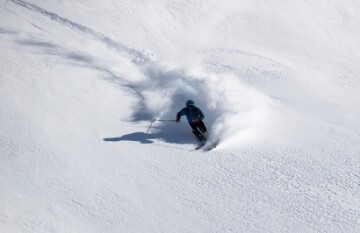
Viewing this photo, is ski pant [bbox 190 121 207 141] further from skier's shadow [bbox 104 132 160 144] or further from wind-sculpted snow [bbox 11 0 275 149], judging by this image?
skier's shadow [bbox 104 132 160 144]

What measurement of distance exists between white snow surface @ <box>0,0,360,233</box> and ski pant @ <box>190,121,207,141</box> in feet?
1.09

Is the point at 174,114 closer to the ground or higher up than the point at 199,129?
closer to the ground

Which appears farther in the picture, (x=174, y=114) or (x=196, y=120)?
(x=174, y=114)

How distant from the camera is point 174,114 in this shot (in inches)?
494

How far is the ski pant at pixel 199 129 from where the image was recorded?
11.1 meters

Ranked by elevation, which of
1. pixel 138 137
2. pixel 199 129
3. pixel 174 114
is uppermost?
pixel 199 129

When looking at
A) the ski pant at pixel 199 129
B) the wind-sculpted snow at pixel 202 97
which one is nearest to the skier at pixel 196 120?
the ski pant at pixel 199 129

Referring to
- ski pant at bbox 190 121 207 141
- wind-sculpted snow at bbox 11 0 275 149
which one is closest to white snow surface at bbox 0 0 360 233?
wind-sculpted snow at bbox 11 0 275 149

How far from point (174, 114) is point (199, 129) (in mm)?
1636

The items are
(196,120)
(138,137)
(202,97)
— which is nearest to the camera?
(196,120)

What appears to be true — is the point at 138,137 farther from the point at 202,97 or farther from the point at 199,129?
the point at 202,97

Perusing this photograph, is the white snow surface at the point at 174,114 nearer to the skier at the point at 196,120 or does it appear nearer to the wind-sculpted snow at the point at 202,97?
the wind-sculpted snow at the point at 202,97

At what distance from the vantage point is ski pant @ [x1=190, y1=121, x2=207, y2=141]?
11102 millimetres

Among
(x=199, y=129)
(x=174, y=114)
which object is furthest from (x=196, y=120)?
(x=174, y=114)
